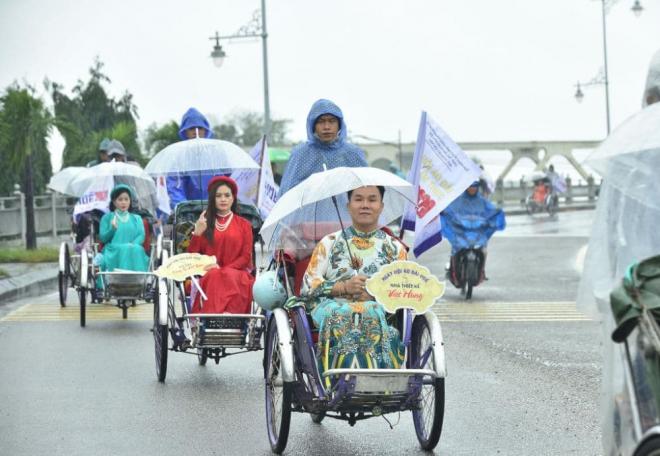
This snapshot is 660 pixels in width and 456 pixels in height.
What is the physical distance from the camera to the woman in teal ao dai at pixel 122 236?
14.8 m

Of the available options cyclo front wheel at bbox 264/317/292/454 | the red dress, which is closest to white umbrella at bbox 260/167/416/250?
cyclo front wheel at bbox 264/317/292/454

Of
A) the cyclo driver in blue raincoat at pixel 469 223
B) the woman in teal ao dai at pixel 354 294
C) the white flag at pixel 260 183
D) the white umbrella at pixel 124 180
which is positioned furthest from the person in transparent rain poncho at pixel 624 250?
the cyclo driver in blue raincoat at pixel 469 223

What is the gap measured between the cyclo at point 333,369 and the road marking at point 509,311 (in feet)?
21.3

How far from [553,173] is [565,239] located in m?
24.7

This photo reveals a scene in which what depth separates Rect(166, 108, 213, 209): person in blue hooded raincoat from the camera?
14695mm

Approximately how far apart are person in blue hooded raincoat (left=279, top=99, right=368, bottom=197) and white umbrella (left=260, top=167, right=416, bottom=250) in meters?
1.08

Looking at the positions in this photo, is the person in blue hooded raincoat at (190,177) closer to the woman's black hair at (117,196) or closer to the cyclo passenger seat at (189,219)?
the woman's black hair at (117,196)

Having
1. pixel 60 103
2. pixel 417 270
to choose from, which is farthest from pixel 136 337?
pixel 60 103

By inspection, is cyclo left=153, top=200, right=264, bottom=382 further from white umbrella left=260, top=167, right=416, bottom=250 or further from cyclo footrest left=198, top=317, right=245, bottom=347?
white umbrella left=260, top=167, right=416, bottom=250

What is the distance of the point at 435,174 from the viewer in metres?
10.7

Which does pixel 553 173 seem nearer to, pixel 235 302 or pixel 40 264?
pixel 40 264

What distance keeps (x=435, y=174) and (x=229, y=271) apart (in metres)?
1.84

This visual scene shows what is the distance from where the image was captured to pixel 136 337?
1348 cm

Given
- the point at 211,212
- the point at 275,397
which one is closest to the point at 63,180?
the point at 211,212
